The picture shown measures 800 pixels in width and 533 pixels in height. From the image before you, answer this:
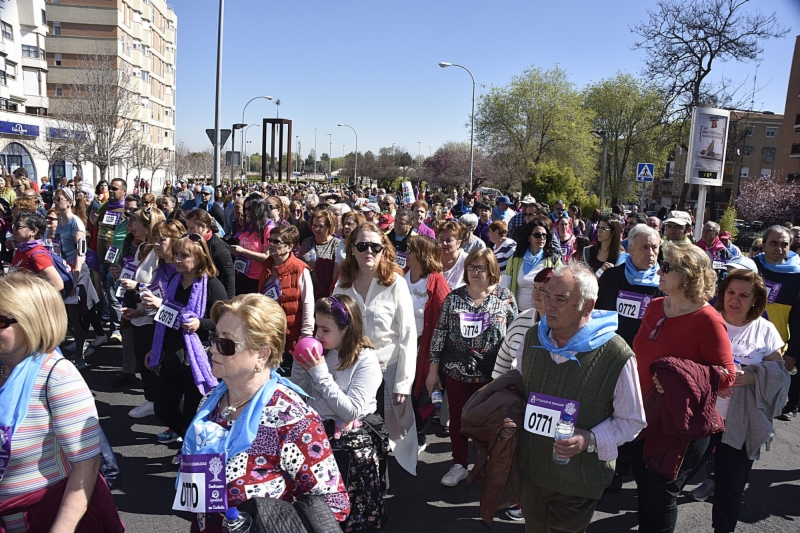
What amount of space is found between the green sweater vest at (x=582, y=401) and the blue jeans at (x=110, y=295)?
694 centimetres

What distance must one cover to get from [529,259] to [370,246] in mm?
2152

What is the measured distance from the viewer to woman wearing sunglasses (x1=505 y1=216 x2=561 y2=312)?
19.7ft

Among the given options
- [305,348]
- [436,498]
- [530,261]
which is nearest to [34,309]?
[305,348]

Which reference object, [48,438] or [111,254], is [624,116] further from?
[48,438]

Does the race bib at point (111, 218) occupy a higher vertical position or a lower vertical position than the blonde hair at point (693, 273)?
lower

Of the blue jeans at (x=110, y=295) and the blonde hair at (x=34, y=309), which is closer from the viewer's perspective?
the blonde hair at (x=34, y=309)

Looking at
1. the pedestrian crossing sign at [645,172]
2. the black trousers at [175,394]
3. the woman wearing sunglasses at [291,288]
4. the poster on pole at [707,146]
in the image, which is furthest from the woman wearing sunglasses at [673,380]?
the pedestrian crossing sign at [645,172]

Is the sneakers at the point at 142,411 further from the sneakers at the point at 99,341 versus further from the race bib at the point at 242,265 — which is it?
the sneakers at the point at 99,341

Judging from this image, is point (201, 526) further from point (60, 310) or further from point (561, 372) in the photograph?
point (561, 372)

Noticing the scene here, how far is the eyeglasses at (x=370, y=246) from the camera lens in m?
4.53

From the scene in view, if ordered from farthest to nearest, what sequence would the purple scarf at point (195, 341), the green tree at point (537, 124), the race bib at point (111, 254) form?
the green tree at point (537, 124)
the race bib at point (111, 254)
the purple scarf at point (195, 341)

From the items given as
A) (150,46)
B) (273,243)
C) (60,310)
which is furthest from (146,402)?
(150,46)

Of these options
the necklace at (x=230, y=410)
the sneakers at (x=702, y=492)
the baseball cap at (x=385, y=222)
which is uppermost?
the baseball cap at (x=385, y=222)

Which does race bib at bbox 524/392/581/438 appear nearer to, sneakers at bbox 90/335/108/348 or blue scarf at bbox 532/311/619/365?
blue scarf at bbox 532/311/619/365
